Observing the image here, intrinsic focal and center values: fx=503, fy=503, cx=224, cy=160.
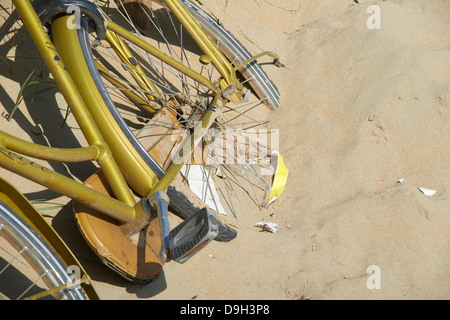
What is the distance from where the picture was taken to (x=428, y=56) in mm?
3191

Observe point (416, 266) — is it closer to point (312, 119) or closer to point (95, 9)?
point (312, 119)

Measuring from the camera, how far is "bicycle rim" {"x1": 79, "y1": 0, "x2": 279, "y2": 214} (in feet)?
7.91

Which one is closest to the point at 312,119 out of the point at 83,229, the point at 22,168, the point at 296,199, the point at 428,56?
the point at 296,199

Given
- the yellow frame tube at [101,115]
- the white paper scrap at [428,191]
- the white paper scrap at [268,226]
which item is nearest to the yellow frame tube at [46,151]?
the yellow frame tube at [101,115]

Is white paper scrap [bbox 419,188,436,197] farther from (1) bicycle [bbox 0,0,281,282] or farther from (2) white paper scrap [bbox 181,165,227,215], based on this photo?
(2) white paper scrap [bbox 181,165,227,215]

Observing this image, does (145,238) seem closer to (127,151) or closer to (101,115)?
(127,151)

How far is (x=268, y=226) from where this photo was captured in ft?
7.94

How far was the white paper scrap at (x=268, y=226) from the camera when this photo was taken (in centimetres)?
240

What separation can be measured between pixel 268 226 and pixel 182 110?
75 cm

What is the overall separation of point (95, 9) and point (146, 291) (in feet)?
3.79

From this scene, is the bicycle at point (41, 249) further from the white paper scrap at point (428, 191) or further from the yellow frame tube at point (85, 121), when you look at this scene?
the white paper scrap at point (428, 191)

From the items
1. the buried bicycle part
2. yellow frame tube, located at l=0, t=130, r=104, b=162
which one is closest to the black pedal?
the buried bicycle part

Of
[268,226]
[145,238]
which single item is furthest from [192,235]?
[268,226]
